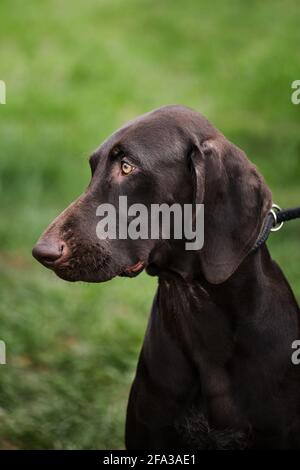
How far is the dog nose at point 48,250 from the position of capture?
3.06 meters

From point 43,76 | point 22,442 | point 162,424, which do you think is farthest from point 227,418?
point 43,76

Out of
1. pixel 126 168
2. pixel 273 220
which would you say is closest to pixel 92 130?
pixel 273 220

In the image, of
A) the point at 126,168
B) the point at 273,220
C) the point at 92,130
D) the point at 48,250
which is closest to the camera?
the point at 48,250

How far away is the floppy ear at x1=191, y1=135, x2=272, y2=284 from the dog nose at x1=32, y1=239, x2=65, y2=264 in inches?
19.8

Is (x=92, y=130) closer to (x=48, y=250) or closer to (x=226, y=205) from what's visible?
(x=226, y=205)

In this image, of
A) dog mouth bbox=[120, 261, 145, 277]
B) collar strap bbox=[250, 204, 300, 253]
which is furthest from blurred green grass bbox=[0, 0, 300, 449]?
collar strap bbox=[250, 204, 300, 253]

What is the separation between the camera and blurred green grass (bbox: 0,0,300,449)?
16.8ft

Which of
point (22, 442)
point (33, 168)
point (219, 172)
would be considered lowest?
point (22, 442)

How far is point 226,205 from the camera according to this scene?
126 inches

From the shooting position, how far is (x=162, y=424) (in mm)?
3365

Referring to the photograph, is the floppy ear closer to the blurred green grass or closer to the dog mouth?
the dog mouth

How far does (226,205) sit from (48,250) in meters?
0.63

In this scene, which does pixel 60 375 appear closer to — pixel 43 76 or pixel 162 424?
pixel 162 424
